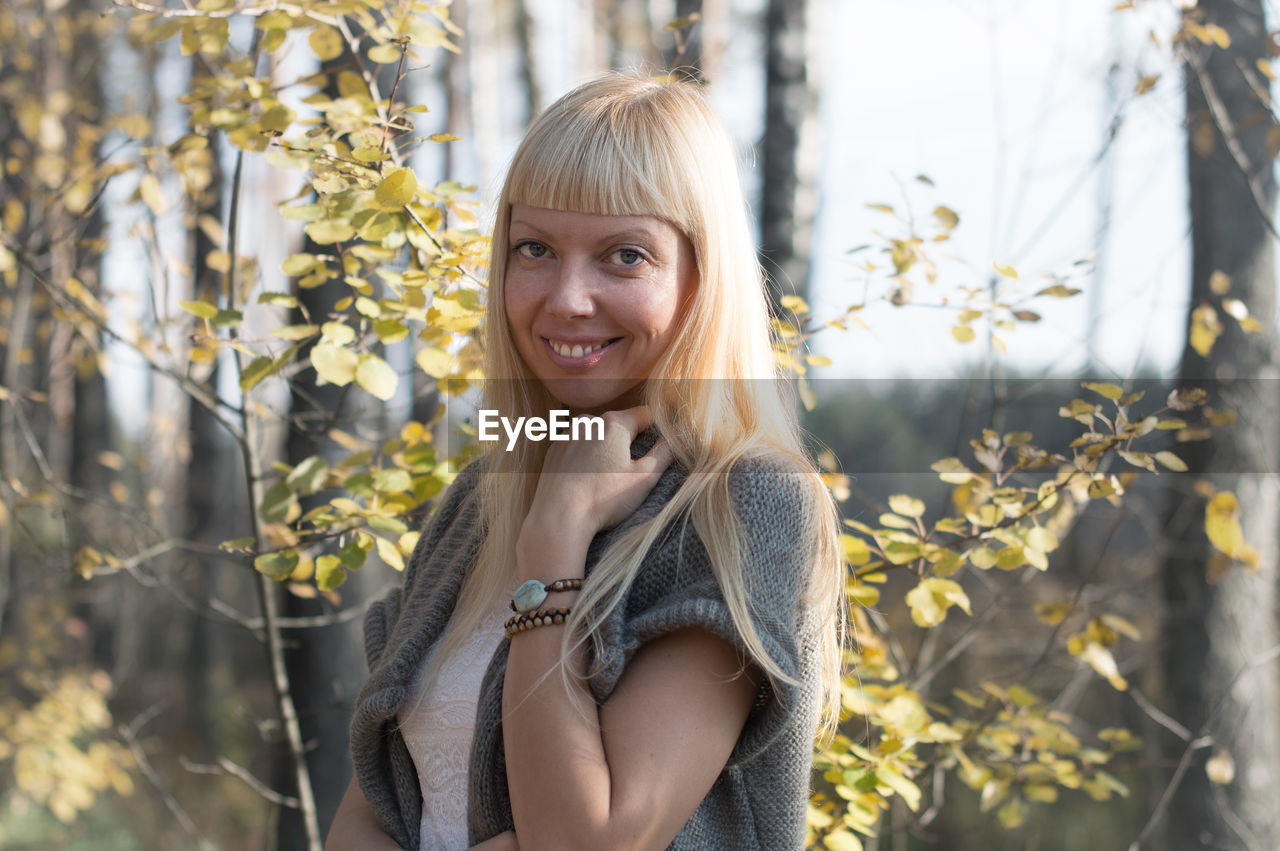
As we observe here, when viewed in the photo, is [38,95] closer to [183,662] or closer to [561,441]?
[561,441]

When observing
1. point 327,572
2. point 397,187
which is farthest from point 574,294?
point 327,572

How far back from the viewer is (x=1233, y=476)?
3.27 metres

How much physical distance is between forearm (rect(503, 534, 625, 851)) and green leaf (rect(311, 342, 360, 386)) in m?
0.71

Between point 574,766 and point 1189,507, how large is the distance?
3075mm

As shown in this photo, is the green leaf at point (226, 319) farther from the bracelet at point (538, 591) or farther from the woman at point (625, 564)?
the bracelet at point (538, 591)

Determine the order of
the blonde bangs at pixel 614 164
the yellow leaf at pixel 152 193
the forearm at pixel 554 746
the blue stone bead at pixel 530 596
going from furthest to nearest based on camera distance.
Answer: the yellow leaf at pixel 152 193
the blonde bangs at pixel 614 164
the blue stone bead at pixel 530 596
the forearm at pixel 554 746

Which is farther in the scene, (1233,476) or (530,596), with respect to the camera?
(1233,476)

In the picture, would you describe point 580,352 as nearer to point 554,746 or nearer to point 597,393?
point 597,393

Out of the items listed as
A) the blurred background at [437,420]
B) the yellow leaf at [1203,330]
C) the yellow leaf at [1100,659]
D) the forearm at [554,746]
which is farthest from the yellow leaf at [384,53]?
the yellow leaf at [1203,330]

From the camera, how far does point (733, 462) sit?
1278 millimetres

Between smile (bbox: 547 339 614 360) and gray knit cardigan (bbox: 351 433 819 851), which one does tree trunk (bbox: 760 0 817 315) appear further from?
gray knit cardigan (bbox: 351 433 819 851)

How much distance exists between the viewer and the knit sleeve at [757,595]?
1.14 m

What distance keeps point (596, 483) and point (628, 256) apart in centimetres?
31

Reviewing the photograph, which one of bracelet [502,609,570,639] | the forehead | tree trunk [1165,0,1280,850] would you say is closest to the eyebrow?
the forehead
